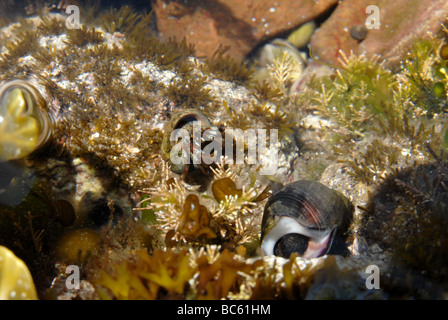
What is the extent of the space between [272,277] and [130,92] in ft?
14.3

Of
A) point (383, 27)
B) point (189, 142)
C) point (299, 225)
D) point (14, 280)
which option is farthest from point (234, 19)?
point (14, 280)

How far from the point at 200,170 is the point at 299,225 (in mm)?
1708

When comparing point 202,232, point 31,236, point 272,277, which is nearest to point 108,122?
point 31,236

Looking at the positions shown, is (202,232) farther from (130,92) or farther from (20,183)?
(130,92)

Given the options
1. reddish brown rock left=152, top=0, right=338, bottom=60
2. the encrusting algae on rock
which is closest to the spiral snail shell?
the encrusting algae on rock

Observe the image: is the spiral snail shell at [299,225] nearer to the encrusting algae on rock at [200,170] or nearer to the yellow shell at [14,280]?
the encrusting algae on rock at [200,170]

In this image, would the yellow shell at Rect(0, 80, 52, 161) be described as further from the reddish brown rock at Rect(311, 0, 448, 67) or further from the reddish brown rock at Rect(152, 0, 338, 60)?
the reddish brown rock at Rect(311, 0, 448, 67)

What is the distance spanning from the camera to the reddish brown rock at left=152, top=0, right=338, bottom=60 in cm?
712

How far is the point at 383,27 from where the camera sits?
20.4 ft

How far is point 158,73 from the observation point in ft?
18.5

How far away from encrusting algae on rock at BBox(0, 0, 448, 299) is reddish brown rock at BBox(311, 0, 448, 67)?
33 centimetres

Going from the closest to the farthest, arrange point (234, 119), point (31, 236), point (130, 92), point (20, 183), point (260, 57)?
point (31, 236) → point (20, 183) → point (234, 119) → point (130, 92) → point (260, 57)
